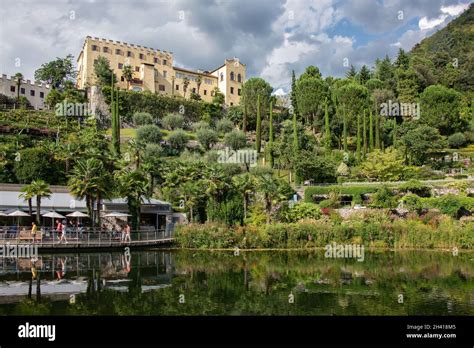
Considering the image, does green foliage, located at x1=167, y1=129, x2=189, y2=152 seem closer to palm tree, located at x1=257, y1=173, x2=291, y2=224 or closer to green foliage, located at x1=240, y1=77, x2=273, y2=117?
green foliage, located at x1=240, y1=77, x2=273, y2=117

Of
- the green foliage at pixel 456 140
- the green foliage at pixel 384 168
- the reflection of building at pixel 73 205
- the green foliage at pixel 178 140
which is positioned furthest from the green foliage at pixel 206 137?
the green foliage at pixel 456 140

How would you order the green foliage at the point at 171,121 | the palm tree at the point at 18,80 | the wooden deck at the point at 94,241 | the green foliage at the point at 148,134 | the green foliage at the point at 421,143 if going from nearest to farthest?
the wooden deck at the point at 94,241
the green foliage at the point at 421,143
the green foliage at the point at 148,134
the palm tree at the point at 18,80
the green foliage at the point at 171,121

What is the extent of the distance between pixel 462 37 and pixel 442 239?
75.5 m

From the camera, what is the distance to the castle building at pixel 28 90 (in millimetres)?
63344

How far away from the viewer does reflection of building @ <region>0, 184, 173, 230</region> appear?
30594 mm

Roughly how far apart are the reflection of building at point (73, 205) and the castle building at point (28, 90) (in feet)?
114

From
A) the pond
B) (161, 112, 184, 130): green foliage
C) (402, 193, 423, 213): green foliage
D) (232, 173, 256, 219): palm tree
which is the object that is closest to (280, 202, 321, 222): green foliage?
(232, 173, 256, 219): palm tree

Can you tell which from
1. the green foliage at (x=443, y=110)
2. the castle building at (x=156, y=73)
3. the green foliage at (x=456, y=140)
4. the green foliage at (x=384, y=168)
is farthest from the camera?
the castle building at (x=156, y=73)

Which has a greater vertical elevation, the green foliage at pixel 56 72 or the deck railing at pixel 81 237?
the green foliage at pixel 56 72

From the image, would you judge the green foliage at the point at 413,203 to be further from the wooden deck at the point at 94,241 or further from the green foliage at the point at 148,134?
the green foliage at the point at 148,134

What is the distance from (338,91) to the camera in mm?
61906

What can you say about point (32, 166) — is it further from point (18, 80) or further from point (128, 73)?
point (128, 73)

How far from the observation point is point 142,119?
61.3 metres

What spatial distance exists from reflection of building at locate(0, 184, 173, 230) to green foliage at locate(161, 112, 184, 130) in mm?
29429
